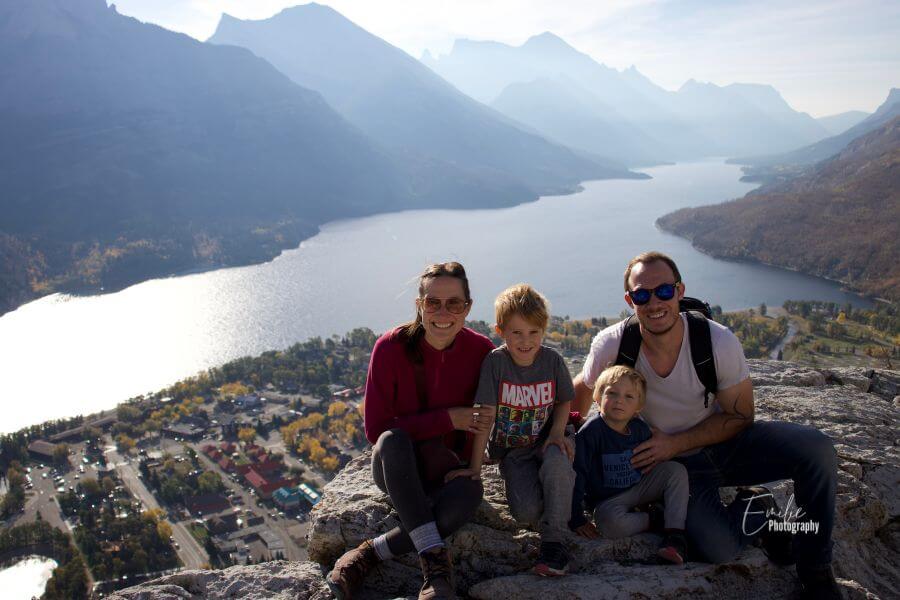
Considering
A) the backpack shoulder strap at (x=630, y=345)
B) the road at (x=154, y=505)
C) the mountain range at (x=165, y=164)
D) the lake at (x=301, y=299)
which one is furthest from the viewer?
the mountain range at (x=165, y=164)

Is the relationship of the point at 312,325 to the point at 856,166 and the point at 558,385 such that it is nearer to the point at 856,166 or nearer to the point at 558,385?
the point at 558,385

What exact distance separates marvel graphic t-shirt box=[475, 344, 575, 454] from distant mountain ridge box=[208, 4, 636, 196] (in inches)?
4268

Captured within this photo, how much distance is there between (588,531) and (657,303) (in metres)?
1.05

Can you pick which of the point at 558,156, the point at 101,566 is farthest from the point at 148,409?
the point at 558,156

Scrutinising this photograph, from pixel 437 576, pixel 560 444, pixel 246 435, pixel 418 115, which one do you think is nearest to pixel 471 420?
pixel 560 444

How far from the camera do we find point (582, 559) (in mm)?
2633

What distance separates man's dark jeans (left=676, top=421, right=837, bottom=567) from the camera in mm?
2475

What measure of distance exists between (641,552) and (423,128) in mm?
158723

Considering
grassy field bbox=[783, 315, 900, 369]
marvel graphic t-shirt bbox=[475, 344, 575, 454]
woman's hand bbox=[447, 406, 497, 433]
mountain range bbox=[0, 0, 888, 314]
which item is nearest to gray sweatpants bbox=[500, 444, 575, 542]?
marvel graphic t-shirt bbox=[475, 344, 575, 454]

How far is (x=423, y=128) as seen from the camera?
154875 mm

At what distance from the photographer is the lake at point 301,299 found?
36.1 metres

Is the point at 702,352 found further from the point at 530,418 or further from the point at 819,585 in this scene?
the point at 819,585

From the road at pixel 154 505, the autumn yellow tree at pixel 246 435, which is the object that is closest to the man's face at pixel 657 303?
the road at pixel 154 505

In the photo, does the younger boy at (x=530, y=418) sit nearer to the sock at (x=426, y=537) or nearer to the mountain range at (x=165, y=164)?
the sock at (x=426, y=537)
